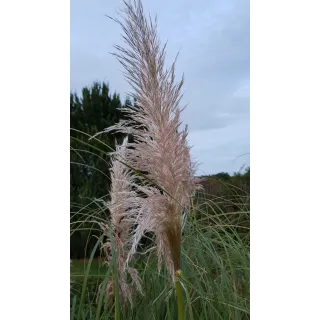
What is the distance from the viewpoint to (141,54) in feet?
5.00

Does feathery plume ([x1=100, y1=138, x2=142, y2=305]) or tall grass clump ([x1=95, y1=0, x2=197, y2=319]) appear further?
feathery plume ([x1=100, y1=138, x2=142, y2=305])

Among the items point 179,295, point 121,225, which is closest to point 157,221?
point 121,225

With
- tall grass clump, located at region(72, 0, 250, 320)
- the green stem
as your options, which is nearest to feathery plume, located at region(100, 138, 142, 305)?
tall grass clump, located at region(72, 0, 250, 320)

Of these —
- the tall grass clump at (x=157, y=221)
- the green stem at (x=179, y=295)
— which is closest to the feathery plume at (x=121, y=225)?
the tall grass clump at (x=157, y=221)

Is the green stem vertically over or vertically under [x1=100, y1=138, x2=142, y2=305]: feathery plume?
under

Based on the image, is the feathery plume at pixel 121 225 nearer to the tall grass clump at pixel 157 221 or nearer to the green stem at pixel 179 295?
the tall grass clump at pixel 157 221

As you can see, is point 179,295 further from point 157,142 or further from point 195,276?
point 157,142

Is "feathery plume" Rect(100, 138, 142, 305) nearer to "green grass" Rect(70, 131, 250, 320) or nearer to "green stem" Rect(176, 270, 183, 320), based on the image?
"green grass" Rect(70, 131, 250, 320)

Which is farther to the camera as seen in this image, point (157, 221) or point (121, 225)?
point (121, 225)

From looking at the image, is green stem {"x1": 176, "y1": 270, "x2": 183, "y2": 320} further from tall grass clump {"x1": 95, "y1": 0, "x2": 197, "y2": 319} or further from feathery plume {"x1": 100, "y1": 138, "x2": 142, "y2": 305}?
feathery plume {"x1": 100, "y1": 138, "x2": 142, "y2": 305}
